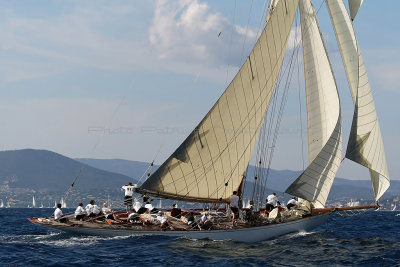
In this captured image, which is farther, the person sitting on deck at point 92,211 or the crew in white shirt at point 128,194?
the crew in white shirt at point 128,194

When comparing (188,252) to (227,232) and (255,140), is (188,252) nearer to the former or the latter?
(227,232)

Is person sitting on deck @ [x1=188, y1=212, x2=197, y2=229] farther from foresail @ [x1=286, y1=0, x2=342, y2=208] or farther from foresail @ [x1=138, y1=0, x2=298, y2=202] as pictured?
foresail @ [x1=286, y1=0, x2=342, y2=208]

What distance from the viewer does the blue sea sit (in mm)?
24531

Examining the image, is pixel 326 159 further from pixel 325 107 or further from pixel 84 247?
pixel 84 247

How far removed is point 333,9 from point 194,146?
12.0 metres

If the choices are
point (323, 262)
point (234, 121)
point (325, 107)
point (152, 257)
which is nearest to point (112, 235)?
point (152, 257)

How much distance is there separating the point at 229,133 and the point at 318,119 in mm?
5891

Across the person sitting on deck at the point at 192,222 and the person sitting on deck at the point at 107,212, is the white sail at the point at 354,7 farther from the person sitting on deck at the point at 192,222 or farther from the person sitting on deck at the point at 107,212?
the person sitting on deck at the point at 107,212

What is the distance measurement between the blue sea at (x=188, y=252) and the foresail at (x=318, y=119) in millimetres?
3304

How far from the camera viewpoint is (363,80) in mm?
30734

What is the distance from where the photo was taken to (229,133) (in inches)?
1249

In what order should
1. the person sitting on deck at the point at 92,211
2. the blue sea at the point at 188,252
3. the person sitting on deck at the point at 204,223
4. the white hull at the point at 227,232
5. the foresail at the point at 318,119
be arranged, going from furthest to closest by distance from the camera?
the person sitting on deck at the point at 92,211 → the foresail at the point at 318,119 → the person sitting on deck at the point at 204,223 → the white hull at the point at 227,232 → the blue sea at the point at 188,252

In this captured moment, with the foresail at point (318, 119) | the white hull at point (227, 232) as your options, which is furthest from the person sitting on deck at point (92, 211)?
the foresail at point (318, 119)

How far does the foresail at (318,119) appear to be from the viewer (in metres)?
31.2
